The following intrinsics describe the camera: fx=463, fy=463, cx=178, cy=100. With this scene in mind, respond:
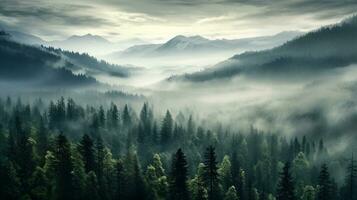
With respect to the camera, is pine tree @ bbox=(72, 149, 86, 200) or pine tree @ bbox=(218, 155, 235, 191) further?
pine tree @ bbox=(218, 155, 235, 191)

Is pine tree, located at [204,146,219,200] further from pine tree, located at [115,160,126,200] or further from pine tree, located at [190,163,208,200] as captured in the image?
pine tree, located at [115,160,126,200]

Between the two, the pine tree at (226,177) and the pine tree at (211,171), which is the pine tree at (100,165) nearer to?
the pine tree at (211,171)

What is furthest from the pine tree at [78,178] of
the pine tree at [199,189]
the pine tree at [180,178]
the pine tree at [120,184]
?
the pine tree at [199,189]

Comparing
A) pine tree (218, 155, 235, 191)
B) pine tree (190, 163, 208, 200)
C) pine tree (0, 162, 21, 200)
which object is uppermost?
pine tree (0, 162, 21, 200)

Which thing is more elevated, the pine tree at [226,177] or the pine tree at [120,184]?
the pine tree at [120,184]

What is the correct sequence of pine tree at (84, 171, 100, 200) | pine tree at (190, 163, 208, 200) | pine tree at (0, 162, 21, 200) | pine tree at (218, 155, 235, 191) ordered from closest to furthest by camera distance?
pine tree at (0, 162, 21, 200), pine tree at (84, 171, 100, 200), pine tree at (190, 163, 208, 200), pine tree at (218, 155, 235, 191)

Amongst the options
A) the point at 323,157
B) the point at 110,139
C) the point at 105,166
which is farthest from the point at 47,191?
the point at 323,157

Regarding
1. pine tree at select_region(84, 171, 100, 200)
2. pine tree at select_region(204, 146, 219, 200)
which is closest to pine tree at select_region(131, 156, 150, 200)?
pine tree at select_region(84, 171, 100, 200)

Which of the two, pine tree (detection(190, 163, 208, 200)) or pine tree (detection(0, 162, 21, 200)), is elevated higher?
pine tree (detection(0, 162, 21, 200))

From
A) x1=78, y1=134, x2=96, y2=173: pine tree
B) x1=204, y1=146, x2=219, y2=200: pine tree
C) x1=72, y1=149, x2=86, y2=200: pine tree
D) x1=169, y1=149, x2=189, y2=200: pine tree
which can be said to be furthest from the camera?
x1=78, y1=134, x2=96, y2=173: pine tree

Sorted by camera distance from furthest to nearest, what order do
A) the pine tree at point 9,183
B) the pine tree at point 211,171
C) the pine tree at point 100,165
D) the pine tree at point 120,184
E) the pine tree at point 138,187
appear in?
1. the pine tree at point 138,187
2. the pine tree at point 100,165
3. the pine tree at point 120,184
4. the pine tree at point 9,183
5. the pine tree at point 211,171

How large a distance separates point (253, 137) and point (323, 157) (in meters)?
28.9

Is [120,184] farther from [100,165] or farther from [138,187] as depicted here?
[100,165]

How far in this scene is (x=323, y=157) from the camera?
611 feet
